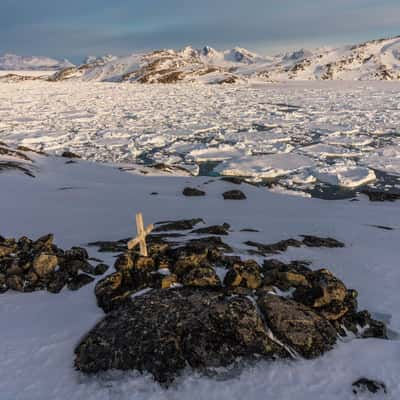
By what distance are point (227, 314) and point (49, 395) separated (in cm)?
195

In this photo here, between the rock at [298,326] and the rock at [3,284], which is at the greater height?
the rock at [3,284]

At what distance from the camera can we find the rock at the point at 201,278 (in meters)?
4.85

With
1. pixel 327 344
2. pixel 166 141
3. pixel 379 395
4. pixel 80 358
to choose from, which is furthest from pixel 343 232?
pixel 166 141

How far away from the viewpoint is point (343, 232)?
28.4 feet

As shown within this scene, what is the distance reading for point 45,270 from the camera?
5.44 metres

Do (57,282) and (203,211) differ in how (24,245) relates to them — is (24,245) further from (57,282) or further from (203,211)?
(203,211)

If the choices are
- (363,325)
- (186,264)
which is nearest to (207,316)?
(186,264)

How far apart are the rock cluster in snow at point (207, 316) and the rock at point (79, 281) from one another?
0.49 meters

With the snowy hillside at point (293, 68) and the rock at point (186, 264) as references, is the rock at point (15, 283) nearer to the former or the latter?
the rock at point (186, 264)

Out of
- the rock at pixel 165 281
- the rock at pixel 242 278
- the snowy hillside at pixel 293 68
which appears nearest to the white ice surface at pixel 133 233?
the rock at pixel 165 281

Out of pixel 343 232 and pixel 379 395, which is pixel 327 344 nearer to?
pixel 379 395

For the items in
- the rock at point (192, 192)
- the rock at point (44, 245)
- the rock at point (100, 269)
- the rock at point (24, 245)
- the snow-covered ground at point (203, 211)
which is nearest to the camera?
the snow-covered ground at point (203, 211)

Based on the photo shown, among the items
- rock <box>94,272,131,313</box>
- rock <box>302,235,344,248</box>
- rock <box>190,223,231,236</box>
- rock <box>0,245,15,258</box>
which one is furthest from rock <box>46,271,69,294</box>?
rock <box>302,235,344,248</box>

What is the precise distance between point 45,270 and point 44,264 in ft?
0.30
